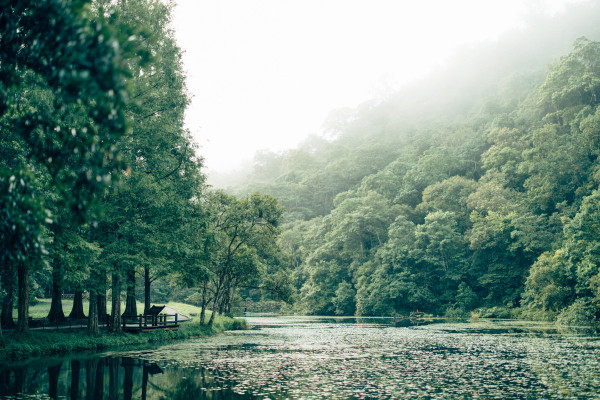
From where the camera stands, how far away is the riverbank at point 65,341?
20.5 metres

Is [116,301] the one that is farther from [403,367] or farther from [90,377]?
[403,367]

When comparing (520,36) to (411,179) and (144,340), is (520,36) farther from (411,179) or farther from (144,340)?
(144,340)

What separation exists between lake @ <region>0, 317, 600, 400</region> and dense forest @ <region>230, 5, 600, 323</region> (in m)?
24.2

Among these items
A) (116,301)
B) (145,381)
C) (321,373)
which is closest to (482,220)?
(116,301)

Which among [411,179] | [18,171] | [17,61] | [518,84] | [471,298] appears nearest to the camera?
[18,171]

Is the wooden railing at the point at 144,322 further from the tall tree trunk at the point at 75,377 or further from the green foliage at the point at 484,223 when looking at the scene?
the green foliage at the point at 484,223

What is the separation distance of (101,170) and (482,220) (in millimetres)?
65945

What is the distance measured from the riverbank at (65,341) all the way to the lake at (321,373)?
1573mm

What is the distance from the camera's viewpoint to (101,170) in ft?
21.1

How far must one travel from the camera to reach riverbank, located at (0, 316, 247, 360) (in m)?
20.5

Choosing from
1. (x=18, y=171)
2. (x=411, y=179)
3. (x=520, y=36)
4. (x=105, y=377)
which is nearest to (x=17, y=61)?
(x=18, y=171)

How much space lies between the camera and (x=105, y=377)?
654 inches

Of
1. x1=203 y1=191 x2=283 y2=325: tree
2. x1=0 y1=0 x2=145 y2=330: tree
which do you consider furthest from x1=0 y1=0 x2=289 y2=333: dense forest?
x1=203 y1=191 x2=283 y2=325: tree

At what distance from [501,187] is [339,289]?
105 feet
